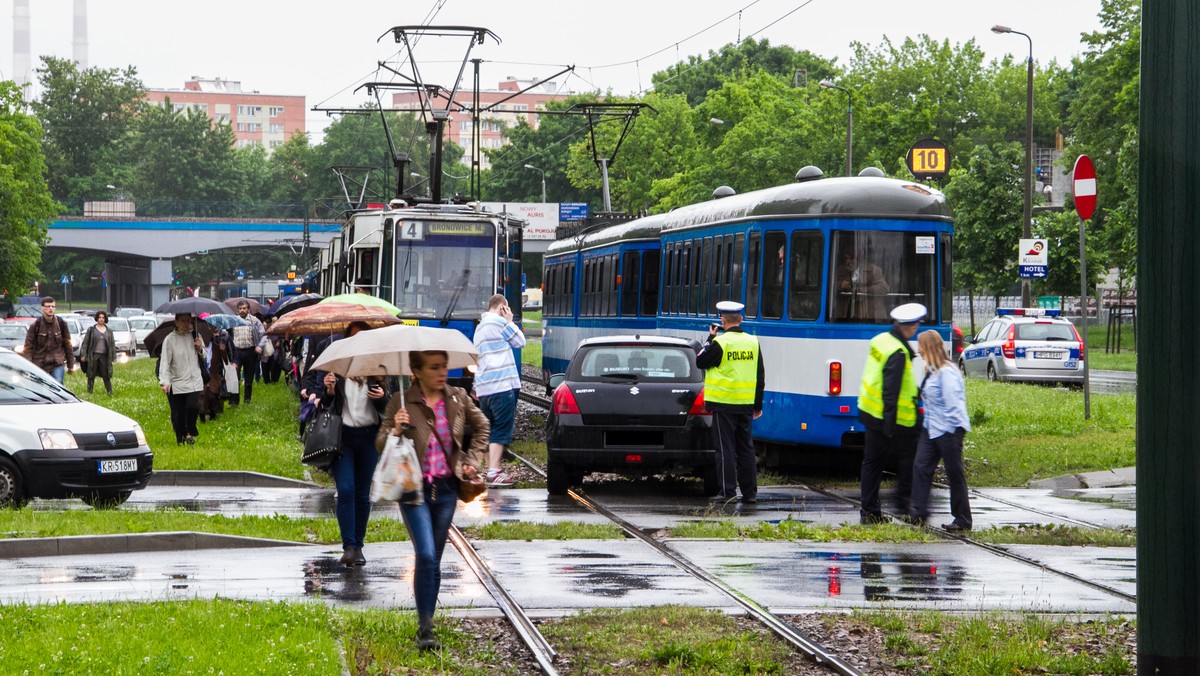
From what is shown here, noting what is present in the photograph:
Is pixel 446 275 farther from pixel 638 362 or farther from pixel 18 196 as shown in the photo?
pixel 18 196

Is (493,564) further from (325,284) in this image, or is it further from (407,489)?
(325,284)

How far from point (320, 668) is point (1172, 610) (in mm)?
3577

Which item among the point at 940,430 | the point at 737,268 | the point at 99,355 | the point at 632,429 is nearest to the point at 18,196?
the point at 99,355

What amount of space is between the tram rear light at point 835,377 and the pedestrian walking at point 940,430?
348cm

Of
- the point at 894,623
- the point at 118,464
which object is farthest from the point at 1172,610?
the point at 118,464

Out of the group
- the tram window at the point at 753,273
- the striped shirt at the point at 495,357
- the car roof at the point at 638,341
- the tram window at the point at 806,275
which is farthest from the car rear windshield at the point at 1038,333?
the car roof at the point at 638,341

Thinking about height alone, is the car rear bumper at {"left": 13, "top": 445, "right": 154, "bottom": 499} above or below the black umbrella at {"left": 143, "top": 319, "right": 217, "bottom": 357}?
below

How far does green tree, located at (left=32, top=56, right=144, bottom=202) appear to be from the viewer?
128 meters

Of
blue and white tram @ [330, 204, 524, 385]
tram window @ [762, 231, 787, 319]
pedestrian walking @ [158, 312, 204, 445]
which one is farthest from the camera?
blue and white tram @ [330, 204, 524, 385]

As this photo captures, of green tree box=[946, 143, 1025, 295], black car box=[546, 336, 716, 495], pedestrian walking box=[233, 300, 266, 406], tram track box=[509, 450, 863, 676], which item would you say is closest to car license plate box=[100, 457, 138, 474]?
black car box=[546, 336, 716, 495]

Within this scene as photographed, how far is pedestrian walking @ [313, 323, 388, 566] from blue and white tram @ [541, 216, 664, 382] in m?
14.2

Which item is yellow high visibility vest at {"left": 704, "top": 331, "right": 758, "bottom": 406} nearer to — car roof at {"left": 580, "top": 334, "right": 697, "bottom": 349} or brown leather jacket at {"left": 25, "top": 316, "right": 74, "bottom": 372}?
car roof at {"left": 580, "top": 334, "right": 697, "bottom": 349}

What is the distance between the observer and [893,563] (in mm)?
11125

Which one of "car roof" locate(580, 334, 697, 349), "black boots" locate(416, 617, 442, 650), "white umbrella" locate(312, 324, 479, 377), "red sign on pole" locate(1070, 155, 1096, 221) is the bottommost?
"black boots" locate(416, 617, 442, 650)
